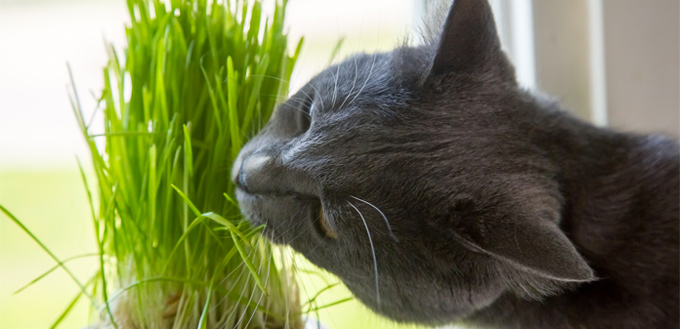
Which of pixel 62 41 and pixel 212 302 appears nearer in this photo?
pixel 212 302

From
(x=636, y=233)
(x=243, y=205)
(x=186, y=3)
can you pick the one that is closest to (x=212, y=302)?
(x=243, y=205)

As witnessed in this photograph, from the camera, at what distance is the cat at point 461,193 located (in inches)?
27.0

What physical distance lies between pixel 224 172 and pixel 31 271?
0.58 meters

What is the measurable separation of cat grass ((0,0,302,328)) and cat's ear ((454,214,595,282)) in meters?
0.27

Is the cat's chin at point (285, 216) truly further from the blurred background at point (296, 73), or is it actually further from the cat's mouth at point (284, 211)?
the blurred background at point (296, 73)

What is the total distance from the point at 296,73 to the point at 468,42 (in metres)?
0.30

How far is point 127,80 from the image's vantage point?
80 cm

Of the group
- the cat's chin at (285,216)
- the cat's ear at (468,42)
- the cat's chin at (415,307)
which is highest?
the cat's ear at (468,42)

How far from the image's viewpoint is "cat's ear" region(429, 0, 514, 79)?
74 cm

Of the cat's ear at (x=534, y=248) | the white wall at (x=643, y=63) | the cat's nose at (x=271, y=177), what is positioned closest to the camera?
the cat's ear at (x=534, y=248)

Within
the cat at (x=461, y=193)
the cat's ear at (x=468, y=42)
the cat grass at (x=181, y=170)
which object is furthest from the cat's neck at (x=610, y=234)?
the cat grass at (x=181, y=170)

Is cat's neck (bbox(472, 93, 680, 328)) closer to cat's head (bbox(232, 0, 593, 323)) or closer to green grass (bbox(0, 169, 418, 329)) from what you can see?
cat's head (bbox(232, 0, 593, 323))

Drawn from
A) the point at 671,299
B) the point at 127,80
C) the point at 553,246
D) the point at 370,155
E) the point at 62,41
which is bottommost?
the point at 671,299

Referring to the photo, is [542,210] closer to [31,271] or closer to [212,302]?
[212,302]
